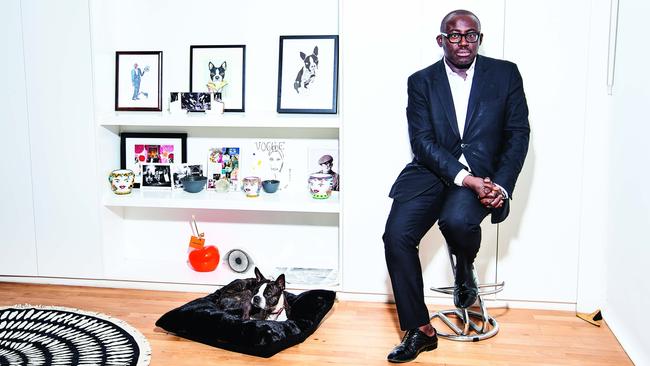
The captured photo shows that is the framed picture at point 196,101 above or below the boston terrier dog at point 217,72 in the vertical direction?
below

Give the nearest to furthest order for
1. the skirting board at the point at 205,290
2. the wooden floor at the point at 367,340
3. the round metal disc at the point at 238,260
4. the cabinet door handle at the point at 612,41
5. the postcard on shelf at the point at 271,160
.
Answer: the wooden floor at the point at 367,340 < the cabinet door handle at the point at 612,41 < the skirting board at the point at 205,290 < the round metal disc at the point at 238,260 < the postcard on shelf at the point at 271,160

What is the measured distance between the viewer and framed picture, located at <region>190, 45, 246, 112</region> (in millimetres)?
3707

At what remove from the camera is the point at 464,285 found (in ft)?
9.09

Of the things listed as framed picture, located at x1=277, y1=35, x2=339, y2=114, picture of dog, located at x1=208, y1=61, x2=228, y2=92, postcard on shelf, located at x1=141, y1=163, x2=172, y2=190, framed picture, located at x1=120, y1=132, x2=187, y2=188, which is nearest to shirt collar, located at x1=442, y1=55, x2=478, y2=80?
framed picture, located at x1=277, y1=35, x2=339, y2=114

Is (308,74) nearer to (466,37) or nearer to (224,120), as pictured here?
(224,120)

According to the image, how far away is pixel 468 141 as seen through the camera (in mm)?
2844

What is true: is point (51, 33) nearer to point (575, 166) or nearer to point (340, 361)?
point (340, 361)

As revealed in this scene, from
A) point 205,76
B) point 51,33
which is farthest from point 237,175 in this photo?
point 51,33

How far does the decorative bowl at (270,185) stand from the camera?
3.67 m

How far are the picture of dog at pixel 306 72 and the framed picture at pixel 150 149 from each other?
754 mm

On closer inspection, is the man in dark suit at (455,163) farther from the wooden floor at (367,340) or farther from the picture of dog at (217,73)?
the picture of dog at (217,73)

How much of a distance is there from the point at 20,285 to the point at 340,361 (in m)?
2.00

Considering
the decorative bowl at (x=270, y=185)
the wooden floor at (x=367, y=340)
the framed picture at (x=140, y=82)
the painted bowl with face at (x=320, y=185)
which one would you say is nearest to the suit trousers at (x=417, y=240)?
the wooden floor at (x=367, y=340)

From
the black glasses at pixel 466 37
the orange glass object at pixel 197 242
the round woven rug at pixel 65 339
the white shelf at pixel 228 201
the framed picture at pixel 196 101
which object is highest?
the black glasses at pixel 466 37
